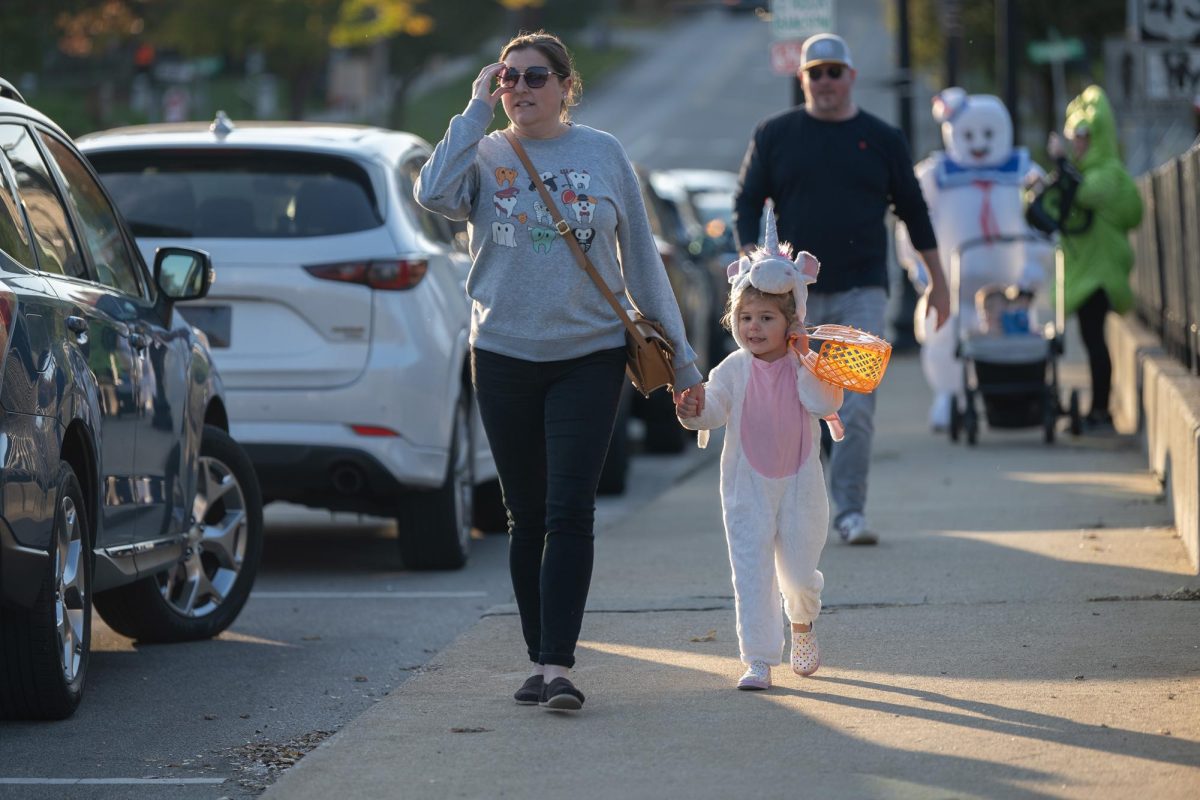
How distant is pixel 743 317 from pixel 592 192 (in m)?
0.63

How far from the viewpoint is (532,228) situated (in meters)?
5.77

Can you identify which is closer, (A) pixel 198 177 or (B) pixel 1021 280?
(A) pixel 198 177

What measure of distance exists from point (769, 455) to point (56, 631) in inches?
80.1

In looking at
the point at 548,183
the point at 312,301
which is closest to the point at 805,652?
the point at 548,183

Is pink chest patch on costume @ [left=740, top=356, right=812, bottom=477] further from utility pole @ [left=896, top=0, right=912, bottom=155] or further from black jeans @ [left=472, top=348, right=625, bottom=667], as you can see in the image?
utility pole @ [left=896, top=0, right=912, bottom=155]

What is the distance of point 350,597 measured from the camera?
8.77 m

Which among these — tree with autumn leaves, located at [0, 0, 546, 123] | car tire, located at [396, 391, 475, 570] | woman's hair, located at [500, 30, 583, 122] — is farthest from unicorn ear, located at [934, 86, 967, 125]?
tree with autumn leaves, located at [0, 0, 546, 123]

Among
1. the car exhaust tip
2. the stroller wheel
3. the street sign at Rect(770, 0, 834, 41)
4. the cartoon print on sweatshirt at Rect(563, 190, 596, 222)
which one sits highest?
the street sign at Rect(770, 0, 834, 41)

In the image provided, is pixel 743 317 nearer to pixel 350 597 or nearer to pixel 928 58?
pixel 350 597

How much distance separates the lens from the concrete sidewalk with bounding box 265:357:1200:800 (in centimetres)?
505

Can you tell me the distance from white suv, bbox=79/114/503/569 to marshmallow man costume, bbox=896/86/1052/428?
18.1 ft

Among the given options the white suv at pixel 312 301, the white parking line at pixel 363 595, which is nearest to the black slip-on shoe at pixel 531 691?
the white parking line at pixel 363 595

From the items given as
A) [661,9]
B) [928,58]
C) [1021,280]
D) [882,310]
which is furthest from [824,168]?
[661,9]

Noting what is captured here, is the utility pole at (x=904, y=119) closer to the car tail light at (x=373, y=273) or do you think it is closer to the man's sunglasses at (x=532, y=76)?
the car tail light at (x=373, y=273)
